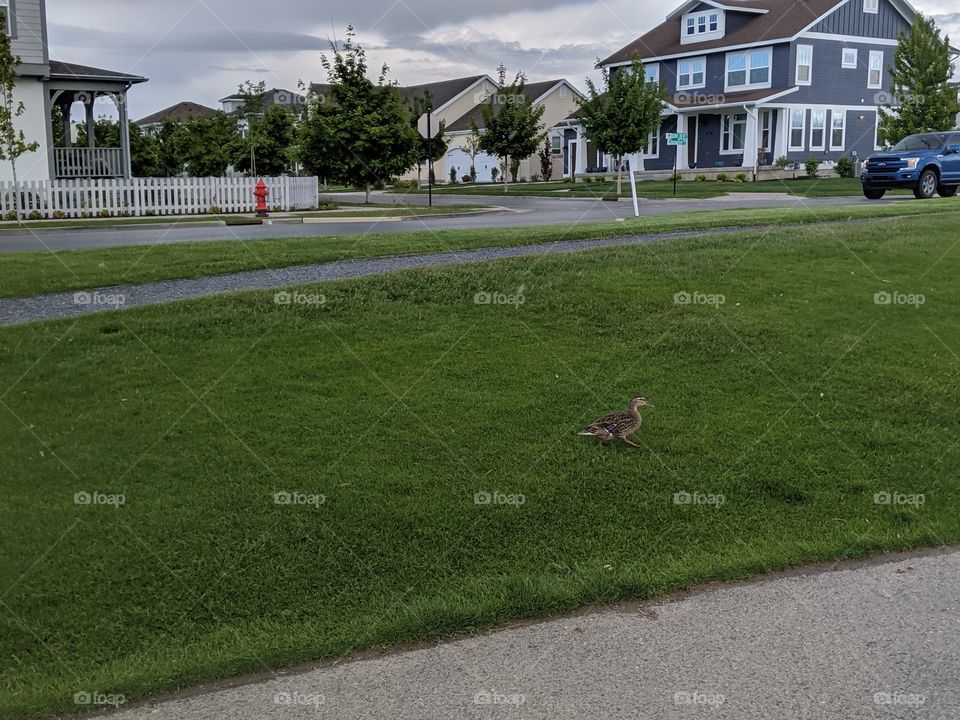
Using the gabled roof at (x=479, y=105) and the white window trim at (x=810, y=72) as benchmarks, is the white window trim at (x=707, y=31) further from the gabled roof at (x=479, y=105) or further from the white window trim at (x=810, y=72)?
the gabled roof at (x=479, y=105)

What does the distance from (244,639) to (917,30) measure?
3710cm

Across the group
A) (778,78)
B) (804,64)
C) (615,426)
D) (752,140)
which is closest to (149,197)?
(615,426)

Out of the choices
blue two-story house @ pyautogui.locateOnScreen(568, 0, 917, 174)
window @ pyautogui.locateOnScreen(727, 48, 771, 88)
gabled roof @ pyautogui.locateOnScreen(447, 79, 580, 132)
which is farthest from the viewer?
gabled roof @ pyautogui.locateOnScreen(447, 79, 580, 132)

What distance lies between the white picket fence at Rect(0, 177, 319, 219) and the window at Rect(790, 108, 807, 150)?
26.5 meters

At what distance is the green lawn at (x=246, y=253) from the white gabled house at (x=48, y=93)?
15.7 meters

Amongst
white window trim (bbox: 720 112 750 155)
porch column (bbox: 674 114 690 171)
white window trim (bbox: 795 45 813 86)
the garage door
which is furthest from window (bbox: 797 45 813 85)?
the garage door

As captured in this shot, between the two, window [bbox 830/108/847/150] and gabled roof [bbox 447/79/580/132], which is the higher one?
gabled roof [bbox 447/79/580/132]

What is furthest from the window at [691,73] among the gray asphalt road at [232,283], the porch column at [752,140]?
the gray asphalt road at [232,283]

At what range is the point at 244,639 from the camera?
4.64 metres

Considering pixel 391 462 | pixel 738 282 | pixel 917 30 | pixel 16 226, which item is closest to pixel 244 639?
pixel 391 462

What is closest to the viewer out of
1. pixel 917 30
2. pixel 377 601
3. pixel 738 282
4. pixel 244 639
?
pixel 244 639

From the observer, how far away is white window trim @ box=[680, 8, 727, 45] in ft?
161

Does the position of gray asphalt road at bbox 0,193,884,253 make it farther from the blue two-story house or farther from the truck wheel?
the blue two-story house

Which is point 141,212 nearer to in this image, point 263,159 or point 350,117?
point 350,117
